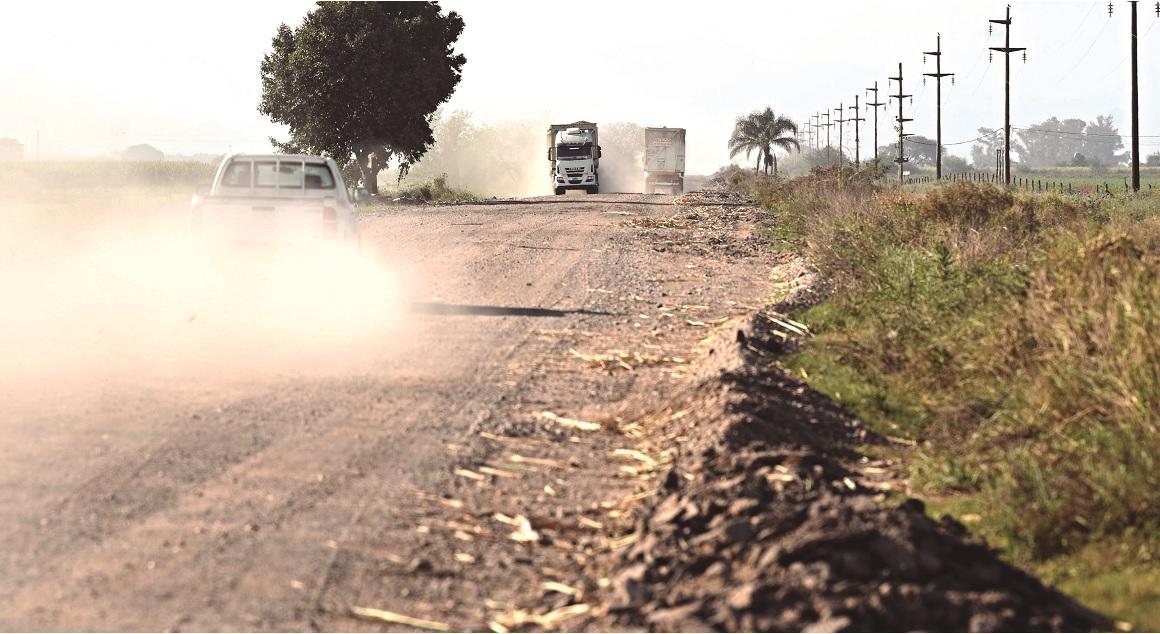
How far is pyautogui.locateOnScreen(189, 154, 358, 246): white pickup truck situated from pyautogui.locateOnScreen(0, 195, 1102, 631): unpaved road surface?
3.55 m

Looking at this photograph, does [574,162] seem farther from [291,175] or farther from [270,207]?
[270,207]

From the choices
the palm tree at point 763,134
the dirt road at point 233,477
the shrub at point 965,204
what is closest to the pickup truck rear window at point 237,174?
the dirt road at point 233,477

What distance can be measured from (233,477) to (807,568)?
358 centimetres

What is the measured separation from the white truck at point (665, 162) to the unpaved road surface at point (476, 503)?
194 ft

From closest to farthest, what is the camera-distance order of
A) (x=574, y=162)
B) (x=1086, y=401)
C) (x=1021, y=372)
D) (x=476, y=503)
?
(x=476, y=503), (x=1086, y=401), (x=1021, y=372), (x=574, y=162)

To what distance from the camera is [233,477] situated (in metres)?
7.55

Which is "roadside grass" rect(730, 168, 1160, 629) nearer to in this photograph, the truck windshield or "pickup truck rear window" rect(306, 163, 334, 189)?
"pickup truck rear window" rect(306, 163, 334, 189)

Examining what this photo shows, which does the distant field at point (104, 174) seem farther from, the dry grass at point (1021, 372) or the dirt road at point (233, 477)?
the dry grass at point (1021, 372)

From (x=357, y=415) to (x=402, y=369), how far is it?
76.3 inches

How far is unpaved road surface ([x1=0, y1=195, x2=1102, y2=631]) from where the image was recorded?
17.7 ft

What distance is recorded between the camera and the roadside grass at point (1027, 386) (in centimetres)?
630

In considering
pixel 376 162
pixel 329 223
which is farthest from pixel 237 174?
pixel 376 162

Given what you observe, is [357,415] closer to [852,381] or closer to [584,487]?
[584,487]

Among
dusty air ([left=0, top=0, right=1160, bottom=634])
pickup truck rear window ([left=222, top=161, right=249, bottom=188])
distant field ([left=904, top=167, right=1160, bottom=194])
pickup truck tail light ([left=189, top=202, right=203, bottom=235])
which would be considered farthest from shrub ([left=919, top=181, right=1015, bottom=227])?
distant field ([left=904, top=167, right=1160, bottom=194])
